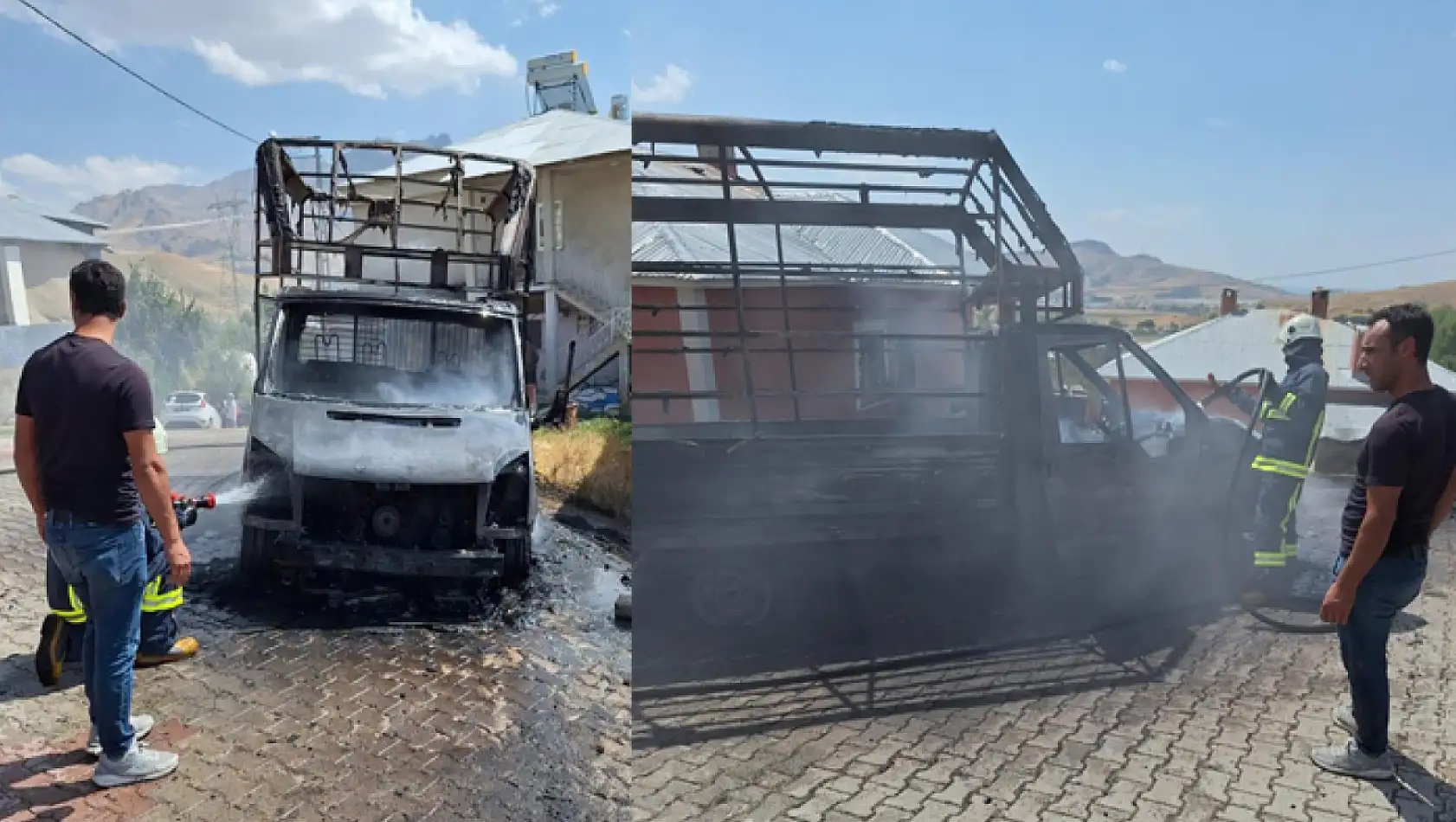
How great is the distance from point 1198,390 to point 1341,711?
1551 millimetres

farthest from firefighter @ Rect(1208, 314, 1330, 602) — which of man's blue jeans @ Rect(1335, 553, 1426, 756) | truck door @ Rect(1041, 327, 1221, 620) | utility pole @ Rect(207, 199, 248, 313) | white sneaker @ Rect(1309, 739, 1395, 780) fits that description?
utility pole @ Rect(207, 199, 248, 313)

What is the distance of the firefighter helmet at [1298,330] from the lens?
3635 mm

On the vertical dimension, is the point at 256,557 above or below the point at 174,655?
above

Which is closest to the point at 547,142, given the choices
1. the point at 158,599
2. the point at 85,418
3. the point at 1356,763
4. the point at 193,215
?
the point at 193,215

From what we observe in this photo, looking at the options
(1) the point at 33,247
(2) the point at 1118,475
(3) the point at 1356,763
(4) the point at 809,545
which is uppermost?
(1) the point at 33,247

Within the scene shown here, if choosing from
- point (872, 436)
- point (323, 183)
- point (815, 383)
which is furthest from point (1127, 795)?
point (323, 183)

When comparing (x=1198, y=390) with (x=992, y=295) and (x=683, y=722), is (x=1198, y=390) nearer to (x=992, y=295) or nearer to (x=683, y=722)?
(x=992, y=295)

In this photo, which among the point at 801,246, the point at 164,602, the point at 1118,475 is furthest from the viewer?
the point at 801,246

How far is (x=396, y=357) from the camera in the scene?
3602mm

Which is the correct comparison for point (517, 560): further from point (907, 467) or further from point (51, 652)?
point (907, 467)

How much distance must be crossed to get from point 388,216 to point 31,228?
3.82 feet

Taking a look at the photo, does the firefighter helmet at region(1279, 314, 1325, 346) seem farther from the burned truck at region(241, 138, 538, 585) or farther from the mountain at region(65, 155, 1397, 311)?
the burned truck at region(241, 138, 538, 585)

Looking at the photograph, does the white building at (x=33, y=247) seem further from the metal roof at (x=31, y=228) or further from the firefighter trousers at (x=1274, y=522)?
the firefighter trousers at (x=1274, y=522)

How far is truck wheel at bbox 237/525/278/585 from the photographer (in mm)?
3387
